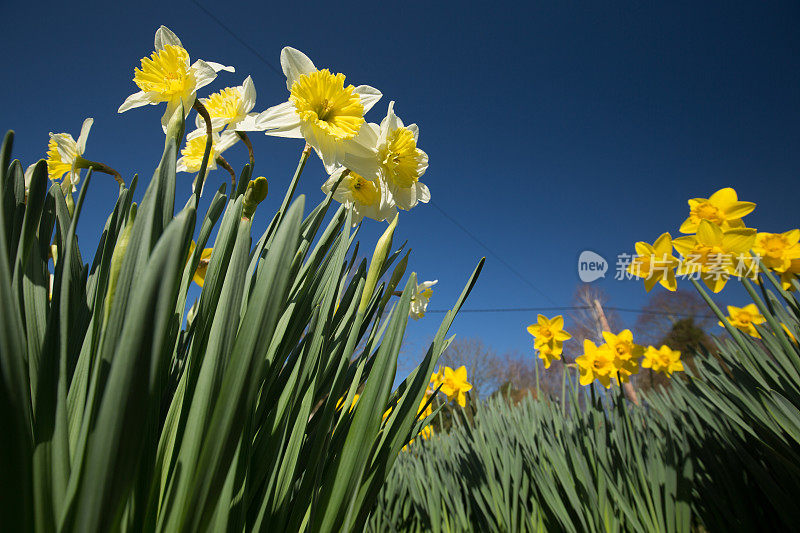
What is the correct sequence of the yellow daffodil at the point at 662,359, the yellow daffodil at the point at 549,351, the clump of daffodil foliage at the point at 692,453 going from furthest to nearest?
the yellow daffodil at the point at 662,359
the yellow daffodil at the point at 549,351
the clump of daffodil foliage at the point at 692,453

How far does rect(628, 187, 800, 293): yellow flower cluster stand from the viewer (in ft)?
2.75

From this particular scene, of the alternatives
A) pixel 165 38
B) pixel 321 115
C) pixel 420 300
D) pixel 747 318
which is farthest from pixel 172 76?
pixel 747 318

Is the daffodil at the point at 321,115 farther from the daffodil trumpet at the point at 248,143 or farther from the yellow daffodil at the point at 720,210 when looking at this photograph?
the yellow daffodil at the point at 720,210

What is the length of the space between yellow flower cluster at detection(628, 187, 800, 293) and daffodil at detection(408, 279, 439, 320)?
58 centimetres

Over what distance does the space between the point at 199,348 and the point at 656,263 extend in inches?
40.3

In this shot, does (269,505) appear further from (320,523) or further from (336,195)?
(336,195)

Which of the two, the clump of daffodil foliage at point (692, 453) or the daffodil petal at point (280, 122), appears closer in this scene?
the daffodil petal at point (280, 122)

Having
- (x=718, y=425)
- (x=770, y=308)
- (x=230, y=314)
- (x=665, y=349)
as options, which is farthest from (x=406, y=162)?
(x=665, y=349)

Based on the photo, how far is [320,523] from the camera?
33 centimetres

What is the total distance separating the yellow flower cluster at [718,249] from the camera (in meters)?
0.84

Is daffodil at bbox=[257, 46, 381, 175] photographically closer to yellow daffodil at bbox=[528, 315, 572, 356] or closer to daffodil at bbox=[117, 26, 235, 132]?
daffodil at bbox=[117, 26, 235, 132]

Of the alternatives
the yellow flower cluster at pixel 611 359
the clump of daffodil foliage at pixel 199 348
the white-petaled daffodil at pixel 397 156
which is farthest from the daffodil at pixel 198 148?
the yellow flower cluster at pixel 611 359

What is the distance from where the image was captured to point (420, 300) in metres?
0.83

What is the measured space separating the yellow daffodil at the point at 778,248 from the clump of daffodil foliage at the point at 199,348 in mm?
904
